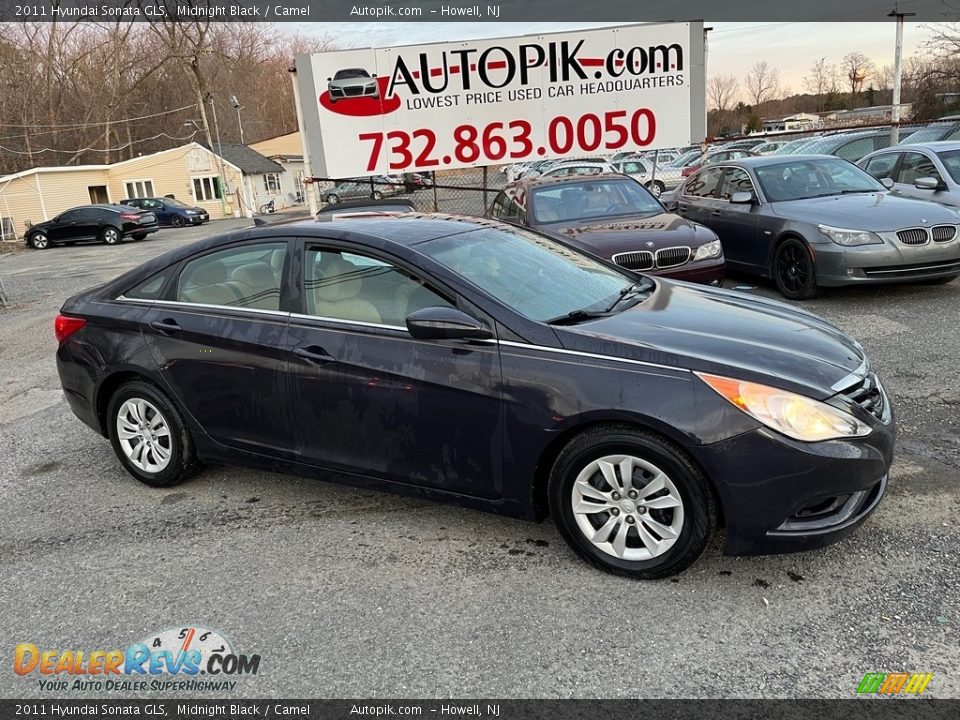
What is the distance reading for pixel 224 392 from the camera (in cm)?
394

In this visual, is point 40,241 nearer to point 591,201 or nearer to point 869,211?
point 591,201

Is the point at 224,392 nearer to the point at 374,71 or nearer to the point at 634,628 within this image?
the point at 634,628

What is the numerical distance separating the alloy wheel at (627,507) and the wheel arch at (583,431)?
13 centimetres

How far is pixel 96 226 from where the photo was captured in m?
27.4

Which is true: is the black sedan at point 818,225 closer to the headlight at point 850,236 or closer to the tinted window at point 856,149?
the headlight at point 850,236

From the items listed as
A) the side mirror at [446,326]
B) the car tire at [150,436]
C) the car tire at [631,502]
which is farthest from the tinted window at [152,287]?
the car tire at [631,502]

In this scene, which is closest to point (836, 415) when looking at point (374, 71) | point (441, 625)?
point (441, 625)

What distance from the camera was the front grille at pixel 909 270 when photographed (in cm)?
727

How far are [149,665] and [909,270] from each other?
7.40 m

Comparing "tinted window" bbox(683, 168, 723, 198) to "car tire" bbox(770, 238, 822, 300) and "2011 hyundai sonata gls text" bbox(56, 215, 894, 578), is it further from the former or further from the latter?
"2011 hyundai sonata gls text" bbox(56, 215, 894, 578)

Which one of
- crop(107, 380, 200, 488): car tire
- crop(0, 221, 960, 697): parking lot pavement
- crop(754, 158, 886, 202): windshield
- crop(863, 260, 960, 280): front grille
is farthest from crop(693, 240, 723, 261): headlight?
crop(107, 380, 200, 488): car tire

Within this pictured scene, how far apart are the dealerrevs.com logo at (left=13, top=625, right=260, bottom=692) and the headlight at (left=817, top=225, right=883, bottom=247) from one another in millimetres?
6820

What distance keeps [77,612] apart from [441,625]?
1.62m

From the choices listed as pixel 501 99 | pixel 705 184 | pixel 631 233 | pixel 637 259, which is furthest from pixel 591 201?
pixel 501 99
